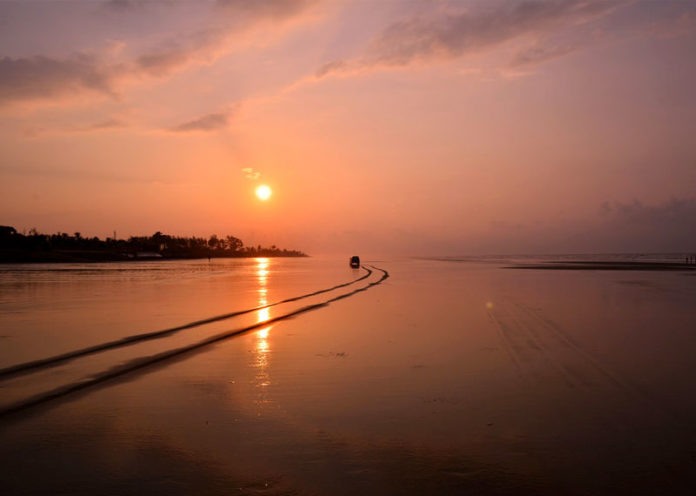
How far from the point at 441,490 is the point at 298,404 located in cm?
396

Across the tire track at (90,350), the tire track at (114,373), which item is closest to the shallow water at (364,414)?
the tire track at (114,373)

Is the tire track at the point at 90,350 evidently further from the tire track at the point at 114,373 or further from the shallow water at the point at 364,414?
the tire track at the point at 114,373

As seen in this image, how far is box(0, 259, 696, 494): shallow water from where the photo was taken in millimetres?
5992

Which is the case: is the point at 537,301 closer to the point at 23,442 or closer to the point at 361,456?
the point at 361,456

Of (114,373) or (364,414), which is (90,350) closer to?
(114,373)

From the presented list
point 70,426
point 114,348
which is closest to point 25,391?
point 70,426

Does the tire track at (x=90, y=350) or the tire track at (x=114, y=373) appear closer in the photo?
the tire track at (x=114, y=373)

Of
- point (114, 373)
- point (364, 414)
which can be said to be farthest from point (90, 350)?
point (364, 414)

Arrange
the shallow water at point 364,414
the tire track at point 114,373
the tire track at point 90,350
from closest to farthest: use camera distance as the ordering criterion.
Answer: the shallow water at point 364,414 → the tire track at point 114,373 → the tire track at point 90,350

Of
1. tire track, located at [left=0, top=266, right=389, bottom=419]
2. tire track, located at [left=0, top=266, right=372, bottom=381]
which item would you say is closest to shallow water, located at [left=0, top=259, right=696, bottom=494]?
tire track, located at [left=0, top=266, right=389, bottom=419]

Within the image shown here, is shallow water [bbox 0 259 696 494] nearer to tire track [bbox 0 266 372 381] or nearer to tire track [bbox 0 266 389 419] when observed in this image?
tire track [bbox 0 266 389 419]

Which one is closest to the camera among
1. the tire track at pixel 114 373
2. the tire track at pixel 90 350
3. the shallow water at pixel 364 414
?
the shallow water at pixel 364 414

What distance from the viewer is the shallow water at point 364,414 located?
5.99m

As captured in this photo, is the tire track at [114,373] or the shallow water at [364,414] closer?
the shallow water at [364,414]
